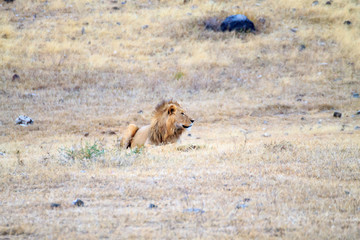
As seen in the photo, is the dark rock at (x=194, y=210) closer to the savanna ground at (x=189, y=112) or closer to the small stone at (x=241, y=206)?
the savanna ground at (x=189, y=112)

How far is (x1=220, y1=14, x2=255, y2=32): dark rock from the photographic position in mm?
22375

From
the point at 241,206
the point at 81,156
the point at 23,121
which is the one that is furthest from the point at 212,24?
the point at 241,206

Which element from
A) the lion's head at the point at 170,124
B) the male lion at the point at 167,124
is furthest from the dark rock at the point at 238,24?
the lion's head at the point at 170,124

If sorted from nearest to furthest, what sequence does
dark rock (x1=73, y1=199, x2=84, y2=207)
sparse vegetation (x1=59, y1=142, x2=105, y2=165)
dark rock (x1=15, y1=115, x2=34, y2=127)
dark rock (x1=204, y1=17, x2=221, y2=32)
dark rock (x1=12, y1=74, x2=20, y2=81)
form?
dark rock (x1=73, y1=199, x2=84, y2=207), sparse vegetation (x1=59, y1=142, x2=105, y2=165), dark rock (x1=15, y1=115, x2=34, y2=127), dark rock (x1=12, y1=74, x2=20, y2=81), dark rock (x1=204, y1=17, x2=221, y2=32)

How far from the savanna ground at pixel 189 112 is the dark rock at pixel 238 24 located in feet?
1.56

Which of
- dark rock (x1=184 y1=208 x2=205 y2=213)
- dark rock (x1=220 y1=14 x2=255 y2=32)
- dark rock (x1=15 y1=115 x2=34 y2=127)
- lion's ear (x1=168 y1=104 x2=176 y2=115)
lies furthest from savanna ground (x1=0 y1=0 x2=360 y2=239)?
lion's ear (x1=168 y1=104 x2=176 y2=115)

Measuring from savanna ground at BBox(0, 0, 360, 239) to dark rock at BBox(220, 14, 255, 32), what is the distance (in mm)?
474

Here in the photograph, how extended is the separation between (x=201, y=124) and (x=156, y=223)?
33.6ft

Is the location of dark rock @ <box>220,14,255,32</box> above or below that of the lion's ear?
below

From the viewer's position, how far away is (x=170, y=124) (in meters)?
10.4

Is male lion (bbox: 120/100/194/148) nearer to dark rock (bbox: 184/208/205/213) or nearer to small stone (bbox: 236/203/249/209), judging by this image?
small stone (bbox: 236/203/249/209)

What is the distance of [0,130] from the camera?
45.5 ft

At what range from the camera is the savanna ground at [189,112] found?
4.94 m

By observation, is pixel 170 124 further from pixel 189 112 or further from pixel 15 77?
pixel 15 77
